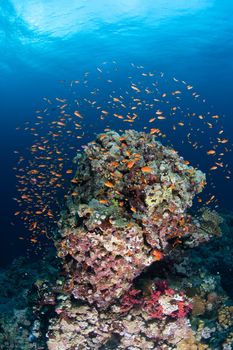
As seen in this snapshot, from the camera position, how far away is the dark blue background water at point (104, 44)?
32281 mm

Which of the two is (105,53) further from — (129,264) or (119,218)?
(129,264)

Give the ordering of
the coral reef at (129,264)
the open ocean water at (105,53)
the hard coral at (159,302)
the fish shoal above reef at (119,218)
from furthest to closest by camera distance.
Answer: the open ocean water at (105,53) → the hard coral at (159,302) → the coral reef at (129,264) → the fish shoal above reef at (119,218)

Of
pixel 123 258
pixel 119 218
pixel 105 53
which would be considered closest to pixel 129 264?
pixel 123 258

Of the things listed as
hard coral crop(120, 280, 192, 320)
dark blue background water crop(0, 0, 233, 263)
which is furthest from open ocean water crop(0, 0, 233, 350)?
hard coral crop(120, 280, 192, 320)

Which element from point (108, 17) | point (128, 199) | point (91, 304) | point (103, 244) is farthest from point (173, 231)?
point (108, 17)

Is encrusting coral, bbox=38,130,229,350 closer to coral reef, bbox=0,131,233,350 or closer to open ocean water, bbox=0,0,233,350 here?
coral reef, bbox=0,131,233,350

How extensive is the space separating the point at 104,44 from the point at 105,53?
10.7 ft

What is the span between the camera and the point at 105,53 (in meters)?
44.0

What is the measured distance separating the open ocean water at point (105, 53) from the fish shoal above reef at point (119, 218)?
14.7 metres

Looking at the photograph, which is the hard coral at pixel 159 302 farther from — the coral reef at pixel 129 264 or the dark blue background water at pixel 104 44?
the dark blue background water at pixel 104 44

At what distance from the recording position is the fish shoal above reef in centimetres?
731

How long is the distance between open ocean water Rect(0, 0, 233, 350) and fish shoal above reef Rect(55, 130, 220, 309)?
14664 millimetres

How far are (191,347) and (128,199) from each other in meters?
4.12

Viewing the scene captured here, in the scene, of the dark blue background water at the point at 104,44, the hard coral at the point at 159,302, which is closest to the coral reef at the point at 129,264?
the hard coral at the point at 159,302
